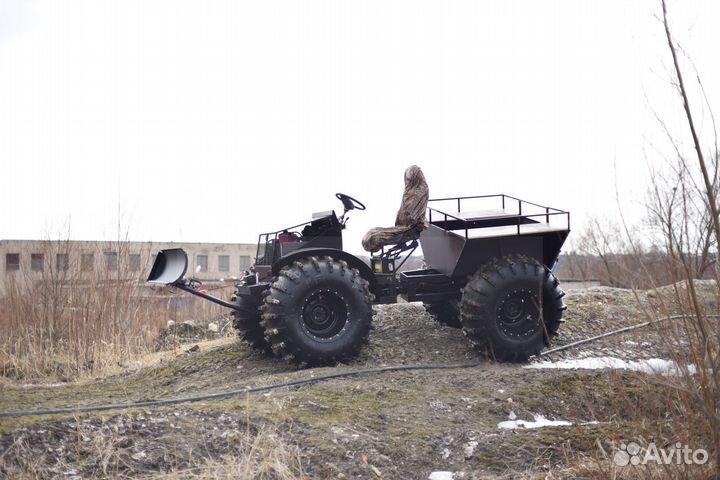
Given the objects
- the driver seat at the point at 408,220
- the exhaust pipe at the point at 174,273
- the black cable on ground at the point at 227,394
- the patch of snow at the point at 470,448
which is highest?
the driver seat at the point at 408,220

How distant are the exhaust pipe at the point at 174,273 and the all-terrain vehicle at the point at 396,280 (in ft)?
0.05

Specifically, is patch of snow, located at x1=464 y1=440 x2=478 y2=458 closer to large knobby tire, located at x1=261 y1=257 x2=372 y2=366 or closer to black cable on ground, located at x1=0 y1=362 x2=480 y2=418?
black cable on ground, located at x1=0 y1=362 x2=480 y2=418

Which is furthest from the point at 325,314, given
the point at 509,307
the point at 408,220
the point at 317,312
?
the point at 509,307

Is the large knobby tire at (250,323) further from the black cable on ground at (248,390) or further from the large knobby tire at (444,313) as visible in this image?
the large knobby tire at (444,313)

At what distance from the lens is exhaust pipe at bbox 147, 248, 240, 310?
7.95m

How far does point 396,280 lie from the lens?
8.81 meters

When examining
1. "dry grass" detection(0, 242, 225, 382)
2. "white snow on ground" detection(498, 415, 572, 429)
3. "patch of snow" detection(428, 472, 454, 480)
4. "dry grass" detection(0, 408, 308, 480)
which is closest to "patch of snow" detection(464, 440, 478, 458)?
"patch of snow" detection(428, 472, 454, 480)

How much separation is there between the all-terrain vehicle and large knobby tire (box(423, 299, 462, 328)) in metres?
0.31

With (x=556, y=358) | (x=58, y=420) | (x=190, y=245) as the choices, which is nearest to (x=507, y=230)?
(x=556, y=358)

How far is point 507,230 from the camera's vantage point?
8703mm

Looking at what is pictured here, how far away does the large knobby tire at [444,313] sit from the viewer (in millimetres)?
9711

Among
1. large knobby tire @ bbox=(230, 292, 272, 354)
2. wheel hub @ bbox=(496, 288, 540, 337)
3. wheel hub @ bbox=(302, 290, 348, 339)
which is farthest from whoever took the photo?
large knobby tire @ bbox=(230, 292, 272, 354)

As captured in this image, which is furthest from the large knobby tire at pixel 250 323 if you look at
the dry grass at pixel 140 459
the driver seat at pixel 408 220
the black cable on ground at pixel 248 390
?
the dry grass at pixel 140 459

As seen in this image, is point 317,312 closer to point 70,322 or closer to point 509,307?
point 509,307
